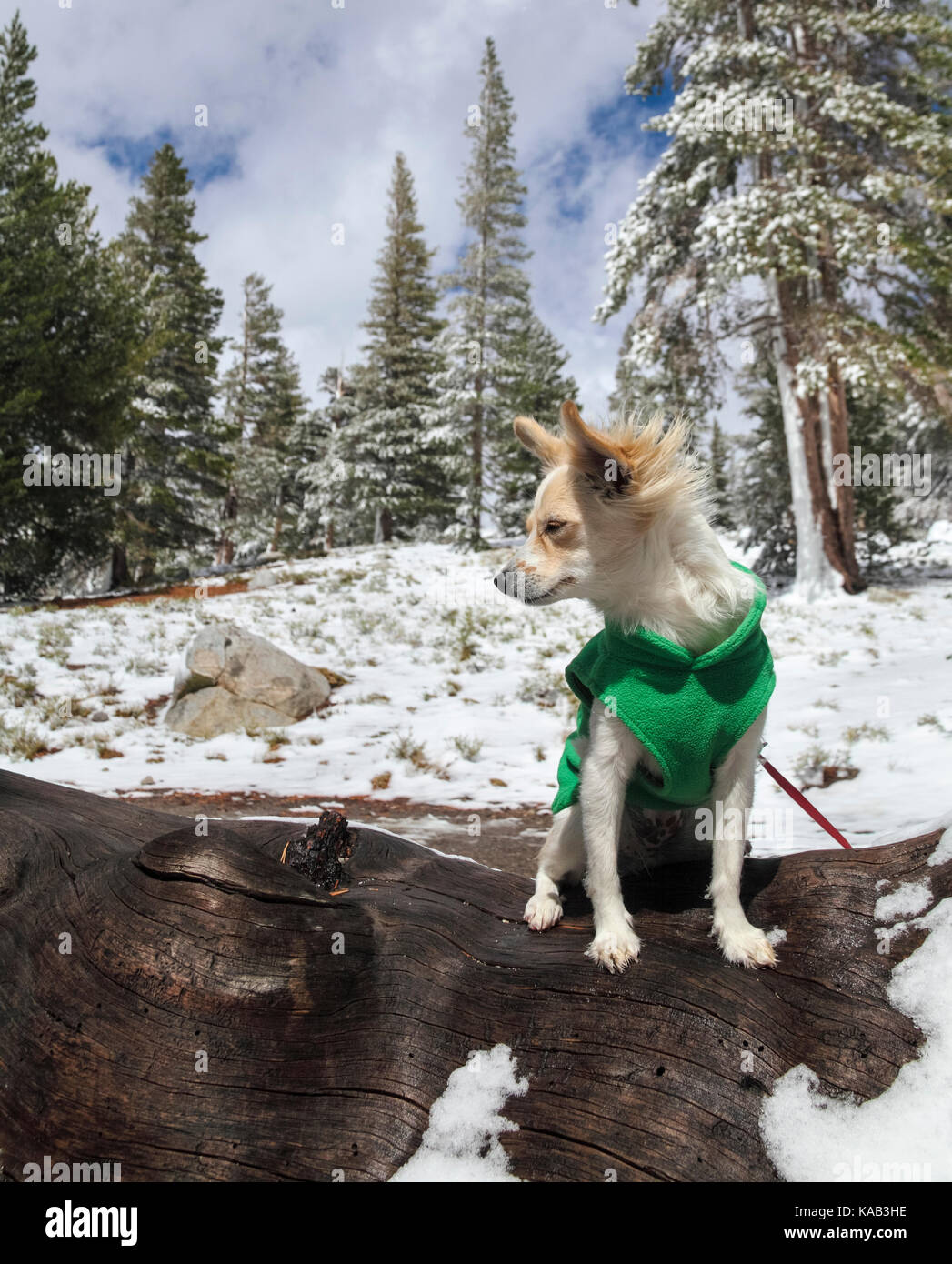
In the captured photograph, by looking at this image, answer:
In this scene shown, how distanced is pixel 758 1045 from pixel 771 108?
57.8 ft

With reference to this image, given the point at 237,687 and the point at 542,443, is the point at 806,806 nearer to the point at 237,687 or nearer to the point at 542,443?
the point at 542,443

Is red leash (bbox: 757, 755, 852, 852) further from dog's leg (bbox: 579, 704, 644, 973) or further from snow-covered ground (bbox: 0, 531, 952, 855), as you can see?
dog's leg (bbox: 579, 704, 644, 973)

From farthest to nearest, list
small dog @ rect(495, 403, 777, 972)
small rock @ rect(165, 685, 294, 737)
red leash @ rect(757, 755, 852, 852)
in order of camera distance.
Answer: small rock @ rect(165, 685, 294, 737) → red leash @ rect(757, 755, 852, 852) → small dog @ rect(495, 403, 777, 972)

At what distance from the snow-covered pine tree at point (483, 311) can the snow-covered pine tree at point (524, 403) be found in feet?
0.87

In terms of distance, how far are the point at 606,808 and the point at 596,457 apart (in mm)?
1225

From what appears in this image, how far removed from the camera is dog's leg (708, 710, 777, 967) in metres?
2.18

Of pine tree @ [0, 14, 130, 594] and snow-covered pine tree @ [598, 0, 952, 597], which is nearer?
snow-covered pine tree @ [598, 0, 952, 597]

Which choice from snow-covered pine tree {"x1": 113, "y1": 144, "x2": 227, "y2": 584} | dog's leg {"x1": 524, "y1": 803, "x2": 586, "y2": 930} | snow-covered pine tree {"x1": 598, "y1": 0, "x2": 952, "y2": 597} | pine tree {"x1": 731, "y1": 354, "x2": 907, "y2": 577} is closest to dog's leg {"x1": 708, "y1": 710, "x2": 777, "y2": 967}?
dog's leg {"x1": 524, "y1": 803, "x2": 586, "y2": 930}

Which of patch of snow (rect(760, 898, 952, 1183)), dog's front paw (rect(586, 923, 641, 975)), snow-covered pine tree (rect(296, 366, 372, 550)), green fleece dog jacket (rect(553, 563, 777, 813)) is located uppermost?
snow-covered pine tree (rect(296, 366, 372, 550))

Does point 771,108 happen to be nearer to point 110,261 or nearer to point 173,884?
point 110,261

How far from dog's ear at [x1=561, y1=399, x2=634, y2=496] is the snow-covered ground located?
5.67 feet

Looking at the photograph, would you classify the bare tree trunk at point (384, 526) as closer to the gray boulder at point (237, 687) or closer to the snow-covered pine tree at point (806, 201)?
the snow-covered pine tree at point (806, 201)

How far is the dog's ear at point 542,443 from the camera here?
2900mm

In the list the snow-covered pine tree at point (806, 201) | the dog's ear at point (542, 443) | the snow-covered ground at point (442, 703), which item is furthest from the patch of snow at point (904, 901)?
the snow-covered pine tree at point (806, 201)
